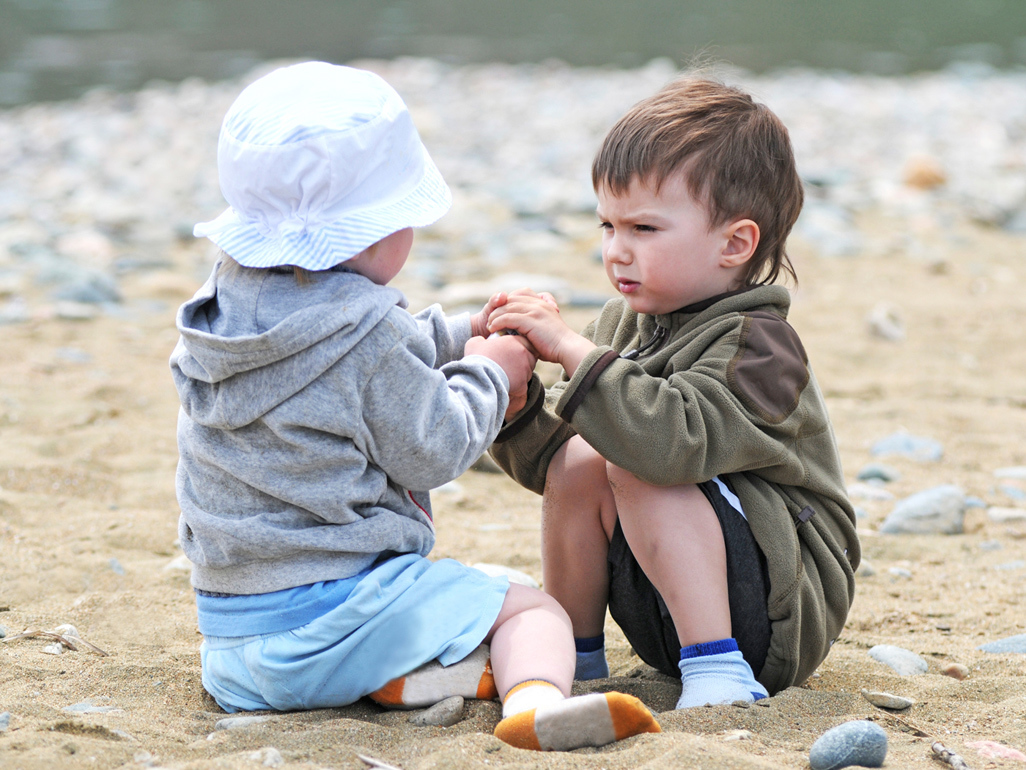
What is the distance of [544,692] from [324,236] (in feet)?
3.14

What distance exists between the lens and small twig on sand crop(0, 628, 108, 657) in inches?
101

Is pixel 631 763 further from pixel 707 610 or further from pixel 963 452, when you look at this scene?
pixel 963 452

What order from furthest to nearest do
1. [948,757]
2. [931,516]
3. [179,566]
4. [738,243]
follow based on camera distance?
[931,516], [179,566], [738,243], [948,757]

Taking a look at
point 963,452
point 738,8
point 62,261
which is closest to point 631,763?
point 963,452

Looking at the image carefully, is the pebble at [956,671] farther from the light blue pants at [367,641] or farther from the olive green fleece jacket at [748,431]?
the light blue pants at [367,641]

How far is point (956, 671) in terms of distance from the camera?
8.58ft

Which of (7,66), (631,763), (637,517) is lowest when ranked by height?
(7,66)

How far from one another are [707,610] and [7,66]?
1789 centimetres

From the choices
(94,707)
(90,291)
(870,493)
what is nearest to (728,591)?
(94,707)

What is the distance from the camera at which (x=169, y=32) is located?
20922mm

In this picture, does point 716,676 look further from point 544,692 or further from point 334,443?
point 334,443

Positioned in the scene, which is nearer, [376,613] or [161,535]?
[376,613]

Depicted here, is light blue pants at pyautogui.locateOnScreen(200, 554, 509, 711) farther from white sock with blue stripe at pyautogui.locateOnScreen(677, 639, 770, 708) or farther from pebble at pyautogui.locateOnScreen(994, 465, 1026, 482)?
pebble at pyautogui.locateOnScreen(994, 465, 1026, 482)

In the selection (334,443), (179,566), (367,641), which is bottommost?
(179,566)
